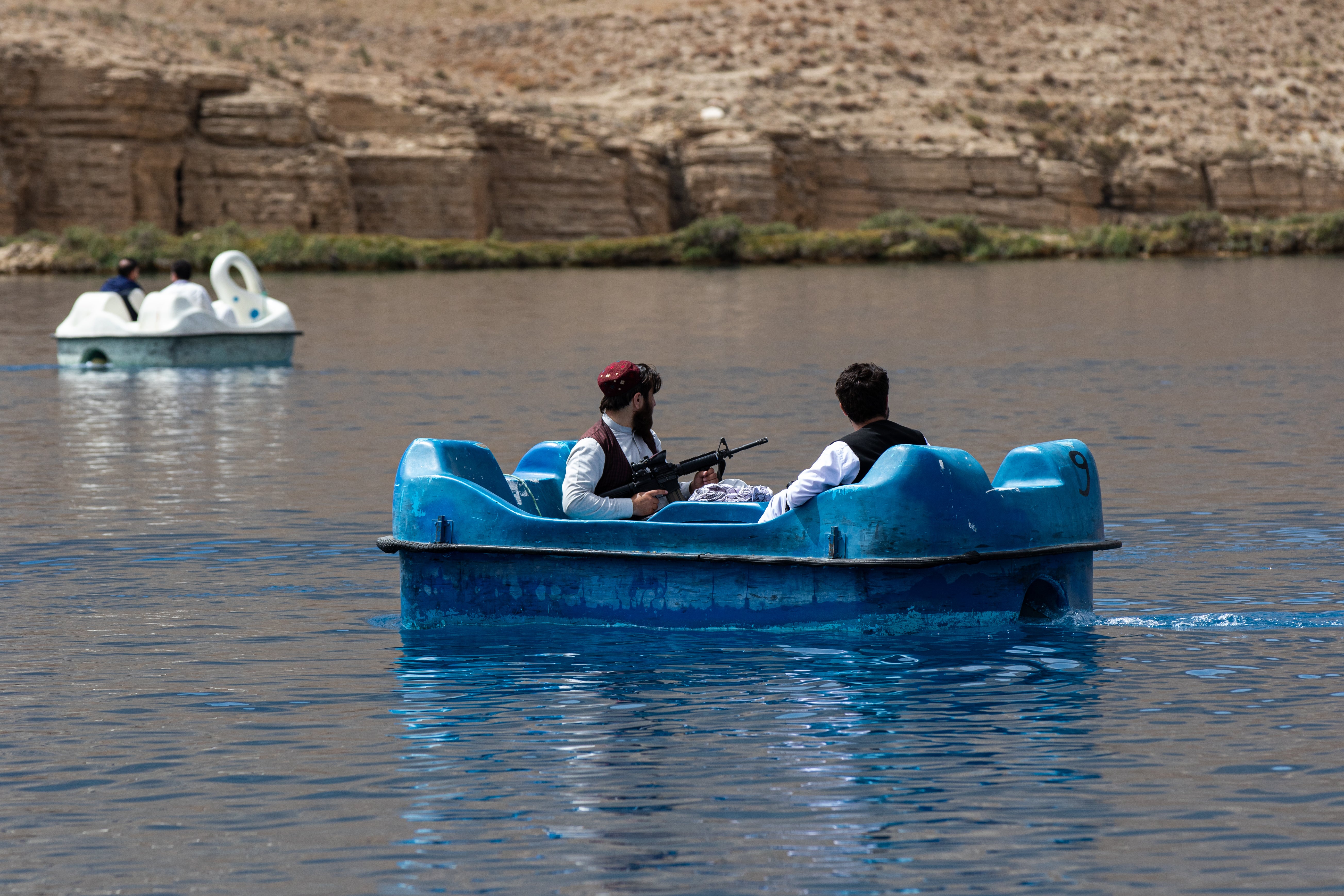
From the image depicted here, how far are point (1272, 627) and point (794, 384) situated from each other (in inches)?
615

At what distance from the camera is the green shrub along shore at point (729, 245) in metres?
67.4

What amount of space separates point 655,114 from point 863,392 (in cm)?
7659

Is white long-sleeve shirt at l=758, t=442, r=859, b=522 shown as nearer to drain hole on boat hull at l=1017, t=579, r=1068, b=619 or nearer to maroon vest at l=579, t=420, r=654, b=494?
maroon vest at l=579, t=420, r=654, b=494

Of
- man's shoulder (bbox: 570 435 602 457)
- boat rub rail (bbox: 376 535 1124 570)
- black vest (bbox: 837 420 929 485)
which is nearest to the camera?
boat rub rail (bbox: 376 535 1124 570)

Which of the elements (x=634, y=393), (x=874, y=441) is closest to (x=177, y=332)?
(x=634, y=393)

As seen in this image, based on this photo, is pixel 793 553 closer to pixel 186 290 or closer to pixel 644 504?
pixel 644 504

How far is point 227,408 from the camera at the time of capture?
23.1 m

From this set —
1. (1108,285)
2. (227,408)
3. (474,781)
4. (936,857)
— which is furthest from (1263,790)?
(1108,285)

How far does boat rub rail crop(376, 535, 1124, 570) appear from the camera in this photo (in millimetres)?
9336

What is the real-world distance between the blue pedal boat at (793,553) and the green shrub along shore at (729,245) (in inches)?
2240

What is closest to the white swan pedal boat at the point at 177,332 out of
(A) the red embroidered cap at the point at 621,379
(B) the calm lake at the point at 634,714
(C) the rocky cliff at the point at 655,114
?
(B) the calm lake at the point at 634,714

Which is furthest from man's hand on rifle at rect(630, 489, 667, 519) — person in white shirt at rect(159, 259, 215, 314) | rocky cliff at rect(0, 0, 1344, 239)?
rocky cliff at rect(0, 0, 1344, 239)

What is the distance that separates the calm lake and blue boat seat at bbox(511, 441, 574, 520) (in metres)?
1.02

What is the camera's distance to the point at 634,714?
844 centimetres
